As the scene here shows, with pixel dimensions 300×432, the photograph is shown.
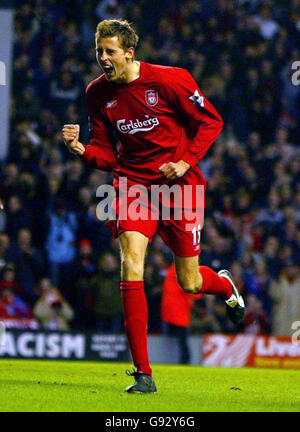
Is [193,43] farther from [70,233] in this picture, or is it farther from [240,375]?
[240,375]

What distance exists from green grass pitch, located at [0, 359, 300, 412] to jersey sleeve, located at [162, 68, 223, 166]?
1.64m

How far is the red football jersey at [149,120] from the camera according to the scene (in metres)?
7.14

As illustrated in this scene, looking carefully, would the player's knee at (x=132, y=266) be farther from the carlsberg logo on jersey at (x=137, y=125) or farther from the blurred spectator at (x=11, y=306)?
the blurred spectator at (x=11, y=306)

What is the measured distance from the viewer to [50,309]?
12.7 meters

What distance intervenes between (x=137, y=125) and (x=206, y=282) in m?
1.39

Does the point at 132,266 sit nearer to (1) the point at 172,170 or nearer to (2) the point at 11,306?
(1) the point at 172,170

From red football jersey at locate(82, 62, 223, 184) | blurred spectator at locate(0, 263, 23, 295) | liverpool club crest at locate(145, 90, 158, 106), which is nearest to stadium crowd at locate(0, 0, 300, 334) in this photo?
blurred spectator at locate(0, 263, 23, 295)

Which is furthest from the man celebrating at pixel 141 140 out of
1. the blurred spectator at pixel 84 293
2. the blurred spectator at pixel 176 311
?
the blurred spectator at pixel 84 293

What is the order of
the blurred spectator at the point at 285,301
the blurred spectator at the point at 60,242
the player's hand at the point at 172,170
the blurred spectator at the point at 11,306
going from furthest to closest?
the blurred spectator at the point at 285,301 → the blurred spectator at the point at 60,242 → the blurred spectator at the point at 11,306 → the player's hand at the point at 172,170

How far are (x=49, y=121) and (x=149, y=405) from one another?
9250 mm

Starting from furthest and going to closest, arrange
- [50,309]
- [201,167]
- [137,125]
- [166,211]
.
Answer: [201,167] < [50,309] < [166,211] < [137,125]

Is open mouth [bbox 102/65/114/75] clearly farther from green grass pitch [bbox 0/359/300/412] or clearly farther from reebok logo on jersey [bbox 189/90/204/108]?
green grass pitch [bbox 0/359/300/412]

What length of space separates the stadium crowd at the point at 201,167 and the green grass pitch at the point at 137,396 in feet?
11.1

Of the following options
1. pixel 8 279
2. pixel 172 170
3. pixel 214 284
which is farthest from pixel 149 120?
pixel 8 279
